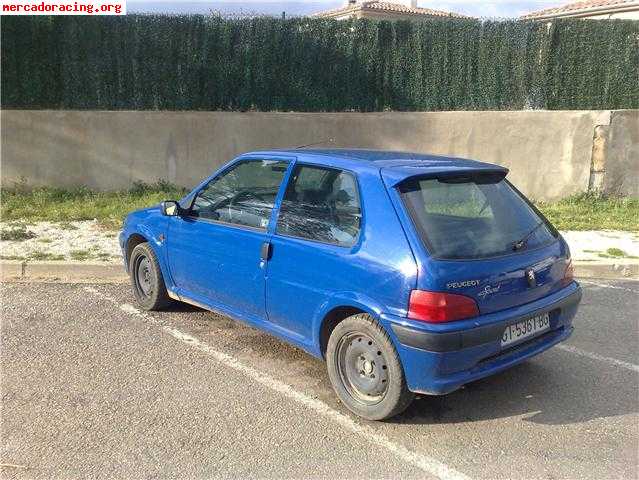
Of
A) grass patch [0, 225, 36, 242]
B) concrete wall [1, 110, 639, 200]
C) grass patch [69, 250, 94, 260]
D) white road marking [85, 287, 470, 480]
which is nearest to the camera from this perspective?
white road marking [85, 287, 470, 480]

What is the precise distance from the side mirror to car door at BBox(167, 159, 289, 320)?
47 millimetres

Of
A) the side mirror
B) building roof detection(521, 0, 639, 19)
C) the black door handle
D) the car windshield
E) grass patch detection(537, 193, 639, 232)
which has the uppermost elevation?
building roof detection(521, 0, 639, 19)

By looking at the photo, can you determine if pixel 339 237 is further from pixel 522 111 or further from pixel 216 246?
pixel 522 111

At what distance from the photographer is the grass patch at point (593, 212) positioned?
360 inches

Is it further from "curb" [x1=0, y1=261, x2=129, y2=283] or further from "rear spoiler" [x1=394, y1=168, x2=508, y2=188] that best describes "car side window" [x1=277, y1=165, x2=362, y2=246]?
"curb" [x1=0, y1=261, x2=129, y2=283]

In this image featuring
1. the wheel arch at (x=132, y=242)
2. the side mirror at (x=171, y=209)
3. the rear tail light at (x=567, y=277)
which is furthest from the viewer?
the wheel arch at (x=132, y=242)

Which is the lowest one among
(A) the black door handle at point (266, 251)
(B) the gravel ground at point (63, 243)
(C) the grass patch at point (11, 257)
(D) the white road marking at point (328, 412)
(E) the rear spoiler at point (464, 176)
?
(D) the white road marking at point (328, 412)

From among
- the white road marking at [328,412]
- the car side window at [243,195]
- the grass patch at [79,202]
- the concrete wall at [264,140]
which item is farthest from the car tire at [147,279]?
the concrete wall at [264,140]

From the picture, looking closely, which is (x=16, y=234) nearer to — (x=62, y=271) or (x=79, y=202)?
(x=62, y=271)

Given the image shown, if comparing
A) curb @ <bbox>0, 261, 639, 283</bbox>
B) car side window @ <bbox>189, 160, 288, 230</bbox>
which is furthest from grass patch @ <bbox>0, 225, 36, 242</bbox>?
car side window @ <bbox>189, 160, 288, 230</bbox>

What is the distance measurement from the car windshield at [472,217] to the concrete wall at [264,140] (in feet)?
23.0

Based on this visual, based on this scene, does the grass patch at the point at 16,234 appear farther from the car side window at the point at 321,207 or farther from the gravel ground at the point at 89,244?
the car side window at the point at 321,207

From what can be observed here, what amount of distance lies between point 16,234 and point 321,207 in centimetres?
551

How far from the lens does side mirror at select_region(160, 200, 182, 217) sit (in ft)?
16.0
